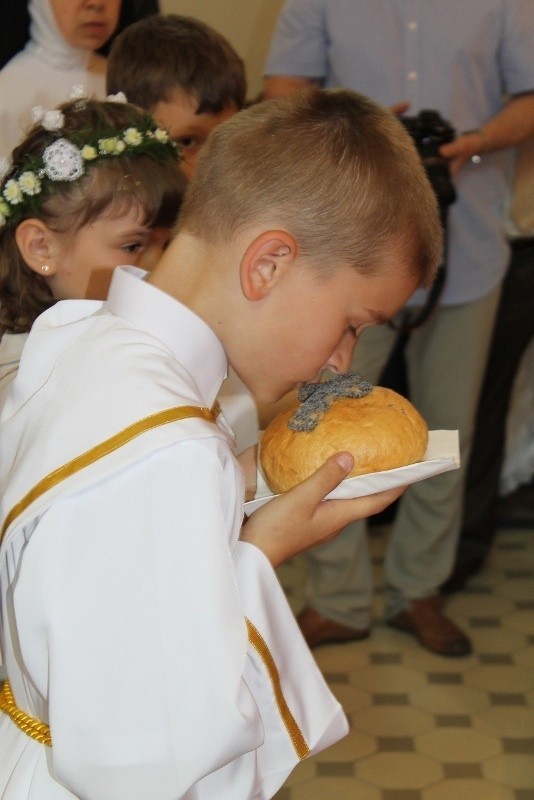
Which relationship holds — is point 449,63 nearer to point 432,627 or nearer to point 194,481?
point 432,627

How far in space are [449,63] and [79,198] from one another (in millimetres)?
1472

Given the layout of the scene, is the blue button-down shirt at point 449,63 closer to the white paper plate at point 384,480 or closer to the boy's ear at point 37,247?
the boy's ear at point 37,247

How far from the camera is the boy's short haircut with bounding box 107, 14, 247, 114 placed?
267 cm

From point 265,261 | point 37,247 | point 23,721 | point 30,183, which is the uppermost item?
point 265,261

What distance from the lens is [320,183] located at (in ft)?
4.46

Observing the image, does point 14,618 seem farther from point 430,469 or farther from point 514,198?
point 514,198

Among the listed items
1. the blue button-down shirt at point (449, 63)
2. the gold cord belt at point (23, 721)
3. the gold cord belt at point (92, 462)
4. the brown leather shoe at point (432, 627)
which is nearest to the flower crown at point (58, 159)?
the gold cord belt at point (92, 462)

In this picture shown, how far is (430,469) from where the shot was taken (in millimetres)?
1607

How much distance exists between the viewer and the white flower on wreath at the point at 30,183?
1992 millimetres

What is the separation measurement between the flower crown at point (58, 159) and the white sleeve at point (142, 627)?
92 cm

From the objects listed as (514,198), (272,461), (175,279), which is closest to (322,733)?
(272,461)

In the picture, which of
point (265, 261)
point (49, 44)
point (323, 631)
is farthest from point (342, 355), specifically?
point (323, 631)

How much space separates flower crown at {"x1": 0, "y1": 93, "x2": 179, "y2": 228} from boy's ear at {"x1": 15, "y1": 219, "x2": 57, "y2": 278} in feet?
0.09

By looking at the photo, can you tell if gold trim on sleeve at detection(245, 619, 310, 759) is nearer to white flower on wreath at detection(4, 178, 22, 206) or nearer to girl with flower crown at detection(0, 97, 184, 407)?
girl with flower crown at detection(0, 97, 184, 407)
